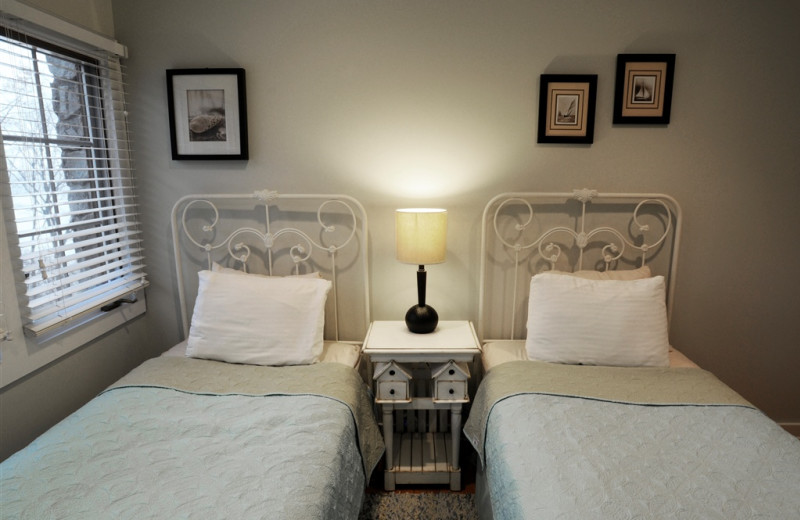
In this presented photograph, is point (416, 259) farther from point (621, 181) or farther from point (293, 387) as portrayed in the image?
point (621, 181)

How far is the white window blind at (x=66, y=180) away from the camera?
1.76 metres

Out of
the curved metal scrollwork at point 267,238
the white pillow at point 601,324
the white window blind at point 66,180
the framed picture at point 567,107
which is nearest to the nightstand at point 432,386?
the white pillow at point 601,324

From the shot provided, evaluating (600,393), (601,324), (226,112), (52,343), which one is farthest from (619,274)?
(52,343)

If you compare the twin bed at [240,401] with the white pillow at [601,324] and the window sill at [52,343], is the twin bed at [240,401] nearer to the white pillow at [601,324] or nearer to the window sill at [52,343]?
the window sill at [52,343]

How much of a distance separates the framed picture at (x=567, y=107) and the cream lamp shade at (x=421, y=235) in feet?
2.18

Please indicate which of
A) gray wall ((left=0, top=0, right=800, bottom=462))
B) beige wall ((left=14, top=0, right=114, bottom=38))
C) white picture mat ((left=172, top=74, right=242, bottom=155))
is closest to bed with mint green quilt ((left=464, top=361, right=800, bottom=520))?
gray wall ((left=0, top=0, right=800, bottom=462))

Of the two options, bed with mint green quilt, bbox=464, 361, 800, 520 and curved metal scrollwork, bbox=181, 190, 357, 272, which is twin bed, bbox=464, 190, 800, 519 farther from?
curved metal scrollwork, bbox=181, 190, 357, 272

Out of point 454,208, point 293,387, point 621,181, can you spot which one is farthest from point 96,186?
point 621,181

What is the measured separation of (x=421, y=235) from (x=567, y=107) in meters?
0.91

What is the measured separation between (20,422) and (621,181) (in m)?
2.65

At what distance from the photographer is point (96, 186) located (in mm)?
2174

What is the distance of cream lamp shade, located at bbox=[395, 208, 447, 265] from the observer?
6.88 ft

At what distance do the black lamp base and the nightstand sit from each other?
0.09 ft

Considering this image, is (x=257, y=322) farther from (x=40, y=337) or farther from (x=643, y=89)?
(x=643, y=89)
